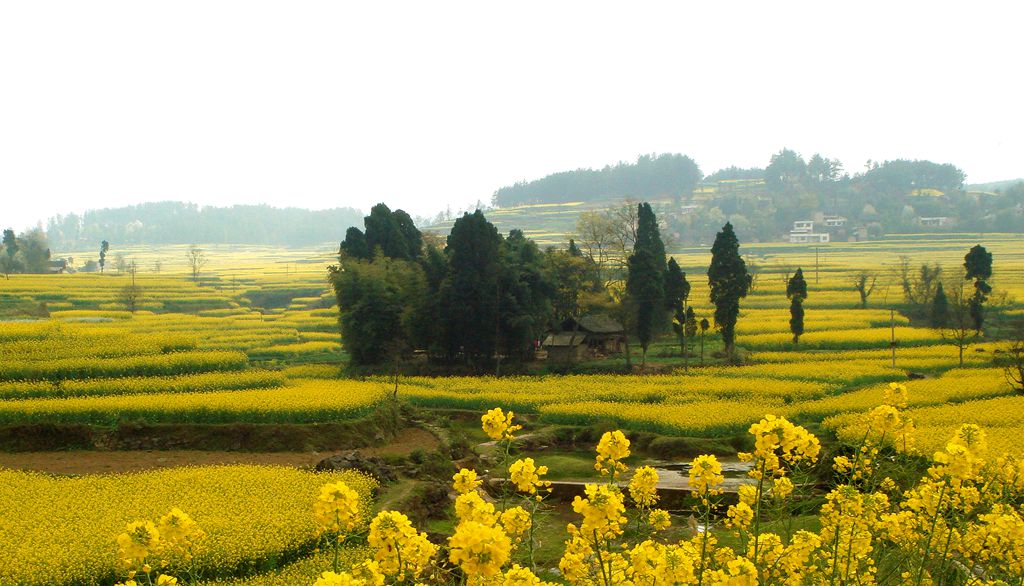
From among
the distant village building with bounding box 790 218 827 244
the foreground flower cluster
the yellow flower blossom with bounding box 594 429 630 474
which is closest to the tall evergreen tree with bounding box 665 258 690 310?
the foreground flower cluster

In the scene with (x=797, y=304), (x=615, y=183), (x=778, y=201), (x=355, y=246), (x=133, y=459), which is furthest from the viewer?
(x=615, y=183)

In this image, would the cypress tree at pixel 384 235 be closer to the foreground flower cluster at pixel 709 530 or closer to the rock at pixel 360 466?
the rock at pixel 360 466

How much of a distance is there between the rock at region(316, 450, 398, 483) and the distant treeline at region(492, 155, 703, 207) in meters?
123

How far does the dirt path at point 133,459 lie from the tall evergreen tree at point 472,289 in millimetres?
13618

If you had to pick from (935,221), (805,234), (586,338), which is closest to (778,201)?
(805,234)

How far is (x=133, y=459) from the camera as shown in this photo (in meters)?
22.8

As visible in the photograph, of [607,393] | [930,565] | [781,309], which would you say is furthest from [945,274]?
[930,565]

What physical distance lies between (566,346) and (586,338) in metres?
1.53

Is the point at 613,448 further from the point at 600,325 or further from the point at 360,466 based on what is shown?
the point at 600,325

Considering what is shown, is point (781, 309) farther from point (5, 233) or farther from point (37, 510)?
point (5, 233)

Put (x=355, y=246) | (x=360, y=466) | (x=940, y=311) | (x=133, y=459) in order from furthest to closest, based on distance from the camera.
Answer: (x=355, y=246), (x=940, y=311), (x=133, y=459), (x=360, y=466)

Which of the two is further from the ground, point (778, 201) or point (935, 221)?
point (778, 201)

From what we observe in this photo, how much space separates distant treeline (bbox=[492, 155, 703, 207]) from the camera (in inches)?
5723

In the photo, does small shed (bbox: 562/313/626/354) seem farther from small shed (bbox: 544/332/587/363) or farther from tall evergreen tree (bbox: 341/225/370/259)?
tall evergreen tree (bbox: 341/225/370/259)
